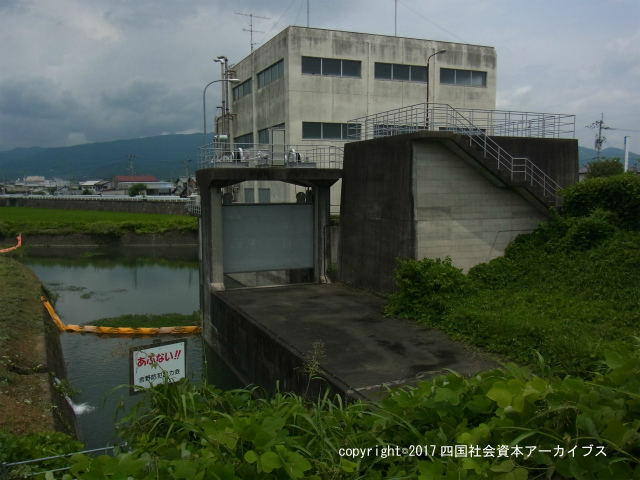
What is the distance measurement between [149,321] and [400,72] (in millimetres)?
16527

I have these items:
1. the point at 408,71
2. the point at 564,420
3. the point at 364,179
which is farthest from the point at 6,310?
the point at 408,71

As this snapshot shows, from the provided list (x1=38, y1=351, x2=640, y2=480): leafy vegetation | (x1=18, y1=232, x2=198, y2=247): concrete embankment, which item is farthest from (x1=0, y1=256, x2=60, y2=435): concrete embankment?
(x1=18, y1=232, x2=198, y2=247): concrete embankment

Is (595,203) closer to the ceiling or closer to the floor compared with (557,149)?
closer to the floor

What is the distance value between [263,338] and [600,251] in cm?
857

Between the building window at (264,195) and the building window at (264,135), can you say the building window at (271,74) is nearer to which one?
the building window at (264,135)

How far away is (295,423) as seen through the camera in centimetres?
385

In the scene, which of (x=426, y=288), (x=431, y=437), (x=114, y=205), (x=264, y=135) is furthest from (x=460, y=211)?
(x=114, y=205)

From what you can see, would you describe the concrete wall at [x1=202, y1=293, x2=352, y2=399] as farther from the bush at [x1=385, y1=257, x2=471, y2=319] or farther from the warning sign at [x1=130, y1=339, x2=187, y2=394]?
the bush at [x1=385, y1=257, x2=471, y2=319]

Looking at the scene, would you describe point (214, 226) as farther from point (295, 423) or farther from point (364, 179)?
point (295, 423)

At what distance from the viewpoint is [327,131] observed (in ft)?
84.5

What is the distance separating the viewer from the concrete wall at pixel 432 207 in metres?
14.9

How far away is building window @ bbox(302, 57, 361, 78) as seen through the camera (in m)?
25.0

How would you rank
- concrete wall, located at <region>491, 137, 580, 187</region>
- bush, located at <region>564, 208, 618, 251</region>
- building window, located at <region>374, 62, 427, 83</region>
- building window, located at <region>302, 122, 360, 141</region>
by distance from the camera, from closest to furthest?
bush, located at <region>564, 208, 618, 251</region> → concrete wall, located at <region>491, 137, 580, 187</region> → building window, located at <region>302, 122, 360, 141</region> → building window, located at <region>374, 62, 427, 83</region>

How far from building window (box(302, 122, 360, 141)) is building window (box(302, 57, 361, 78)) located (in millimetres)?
2312
